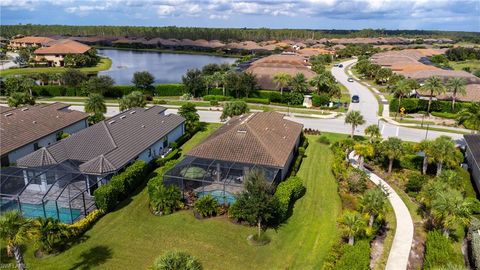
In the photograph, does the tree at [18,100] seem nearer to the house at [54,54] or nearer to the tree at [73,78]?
the tree at [73,78]

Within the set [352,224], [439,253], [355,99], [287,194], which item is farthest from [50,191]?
[355,99]

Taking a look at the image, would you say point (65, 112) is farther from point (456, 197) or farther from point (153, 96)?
point (456, 197)

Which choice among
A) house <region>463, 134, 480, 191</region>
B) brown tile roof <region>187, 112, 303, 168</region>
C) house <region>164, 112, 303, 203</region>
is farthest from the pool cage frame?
house <region>463, 134, 480, 191</region>

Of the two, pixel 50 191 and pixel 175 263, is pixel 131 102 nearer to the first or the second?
pixel 50 191

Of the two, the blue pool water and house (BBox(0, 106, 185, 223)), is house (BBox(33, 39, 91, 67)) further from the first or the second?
the blue pool water

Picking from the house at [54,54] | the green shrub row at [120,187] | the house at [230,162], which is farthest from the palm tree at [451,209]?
the house at [54,54]

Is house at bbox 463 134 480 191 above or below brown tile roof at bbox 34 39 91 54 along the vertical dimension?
below
